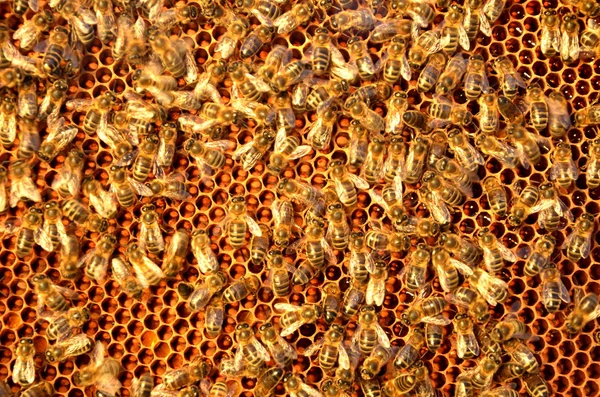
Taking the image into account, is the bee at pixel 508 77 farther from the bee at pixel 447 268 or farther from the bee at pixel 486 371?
the bee at pixel 486 371

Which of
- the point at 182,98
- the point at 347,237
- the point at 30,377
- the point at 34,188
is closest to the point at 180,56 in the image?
the point at 182,98

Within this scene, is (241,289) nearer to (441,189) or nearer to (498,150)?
(441,189)

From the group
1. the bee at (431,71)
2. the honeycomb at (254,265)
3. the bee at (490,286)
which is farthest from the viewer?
the honeycomb at (254,265)

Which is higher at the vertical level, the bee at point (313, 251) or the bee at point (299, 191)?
the bee at point (299, 191)

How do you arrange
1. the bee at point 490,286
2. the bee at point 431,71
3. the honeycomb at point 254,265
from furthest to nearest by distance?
1. the honeycomb at point 254,265
2. the bee at point 431,71
3. the bee at point 490,286

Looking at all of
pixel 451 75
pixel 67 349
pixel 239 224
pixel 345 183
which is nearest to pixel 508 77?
pixel 451 75

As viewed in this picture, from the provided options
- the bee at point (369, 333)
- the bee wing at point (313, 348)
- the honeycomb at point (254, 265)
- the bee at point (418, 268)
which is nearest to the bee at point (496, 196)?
the honeycomb at point (254, 265)
